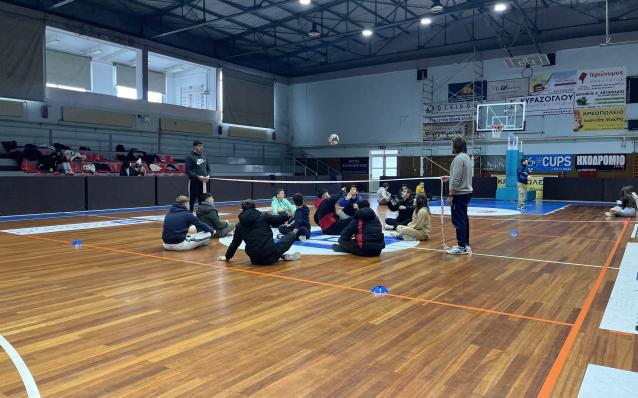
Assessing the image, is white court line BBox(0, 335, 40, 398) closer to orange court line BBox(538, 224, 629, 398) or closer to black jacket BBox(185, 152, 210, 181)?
orange court line BBox(538, 224, 629, 398)

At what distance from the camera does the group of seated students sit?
670 cm

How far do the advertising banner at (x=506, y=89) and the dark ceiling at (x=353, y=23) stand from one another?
1678 mm

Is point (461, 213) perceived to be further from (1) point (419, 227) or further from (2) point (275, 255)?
(2) point (275, 255)

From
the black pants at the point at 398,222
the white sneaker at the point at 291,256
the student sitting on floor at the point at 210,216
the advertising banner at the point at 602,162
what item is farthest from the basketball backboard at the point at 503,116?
the white sneaker at the point at 291,256

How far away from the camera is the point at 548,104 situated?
25016 millimetres

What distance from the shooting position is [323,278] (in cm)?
601

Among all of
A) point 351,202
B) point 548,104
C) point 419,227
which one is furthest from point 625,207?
point 548,104

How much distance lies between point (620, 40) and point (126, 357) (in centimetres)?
2700

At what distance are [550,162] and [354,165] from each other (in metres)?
12.3

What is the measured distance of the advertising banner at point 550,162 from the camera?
24.6 metres

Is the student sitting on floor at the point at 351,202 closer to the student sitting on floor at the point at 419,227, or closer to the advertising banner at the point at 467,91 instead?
the student sitting on floor at the point at 419,227

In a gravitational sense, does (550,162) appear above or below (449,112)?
below

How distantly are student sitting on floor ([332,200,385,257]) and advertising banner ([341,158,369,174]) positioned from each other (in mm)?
24075

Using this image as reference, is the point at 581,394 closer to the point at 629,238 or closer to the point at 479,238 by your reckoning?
the point at 479,238
